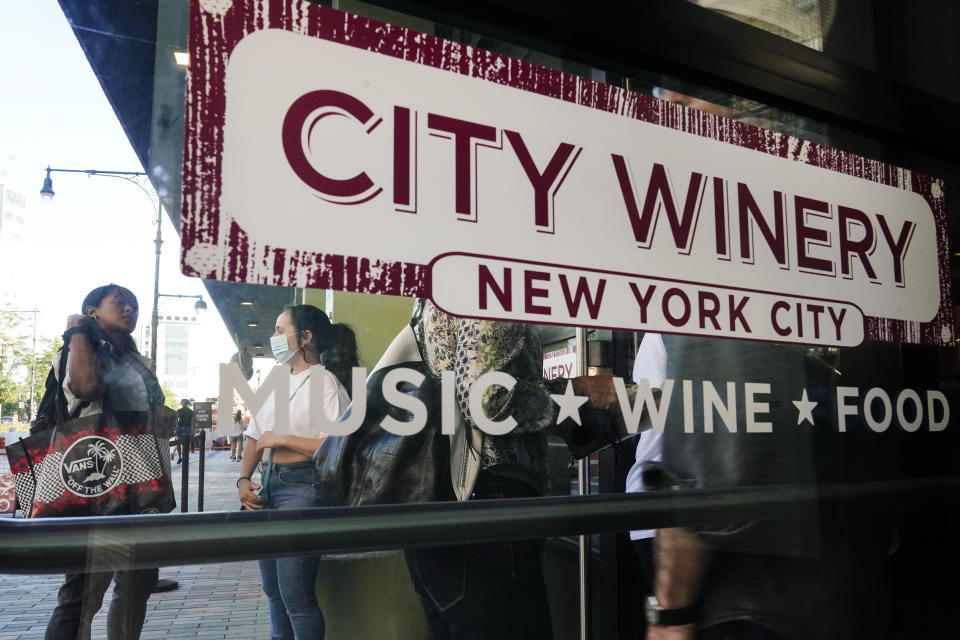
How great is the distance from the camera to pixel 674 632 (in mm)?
1282

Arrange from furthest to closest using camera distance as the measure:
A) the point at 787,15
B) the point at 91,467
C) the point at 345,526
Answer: the point at 787,15 < the point at 345,526 < the point at 91,467

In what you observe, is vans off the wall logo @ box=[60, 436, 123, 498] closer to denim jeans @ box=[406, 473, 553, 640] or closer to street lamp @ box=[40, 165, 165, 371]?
street lamp @ box=[40, 165, 165, 371]

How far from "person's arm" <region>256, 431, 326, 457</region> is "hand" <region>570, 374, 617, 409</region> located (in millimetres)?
413

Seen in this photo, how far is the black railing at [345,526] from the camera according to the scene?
69cm

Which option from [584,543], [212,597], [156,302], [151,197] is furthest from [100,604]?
[584,543]

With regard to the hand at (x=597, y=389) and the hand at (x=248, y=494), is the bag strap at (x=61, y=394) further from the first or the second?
the hand at (x=597, y=389)

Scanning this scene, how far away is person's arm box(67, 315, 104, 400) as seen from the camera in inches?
30.8

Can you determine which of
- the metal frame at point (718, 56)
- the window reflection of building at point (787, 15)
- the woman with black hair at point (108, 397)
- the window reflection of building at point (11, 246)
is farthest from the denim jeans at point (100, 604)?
the window reflection of building at point (787, 15)

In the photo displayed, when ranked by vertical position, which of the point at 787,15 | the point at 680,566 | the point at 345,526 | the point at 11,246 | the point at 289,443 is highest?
the point at 787,15

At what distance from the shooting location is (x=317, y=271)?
92cm

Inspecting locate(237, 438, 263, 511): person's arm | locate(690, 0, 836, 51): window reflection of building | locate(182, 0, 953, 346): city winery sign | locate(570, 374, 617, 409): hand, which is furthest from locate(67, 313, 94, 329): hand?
locate(690, 0, 836, 51): window reflection of building

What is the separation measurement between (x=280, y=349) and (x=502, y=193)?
1.33 feet

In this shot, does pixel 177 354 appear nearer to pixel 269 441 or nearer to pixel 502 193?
pixel 269 441

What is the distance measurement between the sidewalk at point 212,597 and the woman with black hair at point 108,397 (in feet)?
0.05
